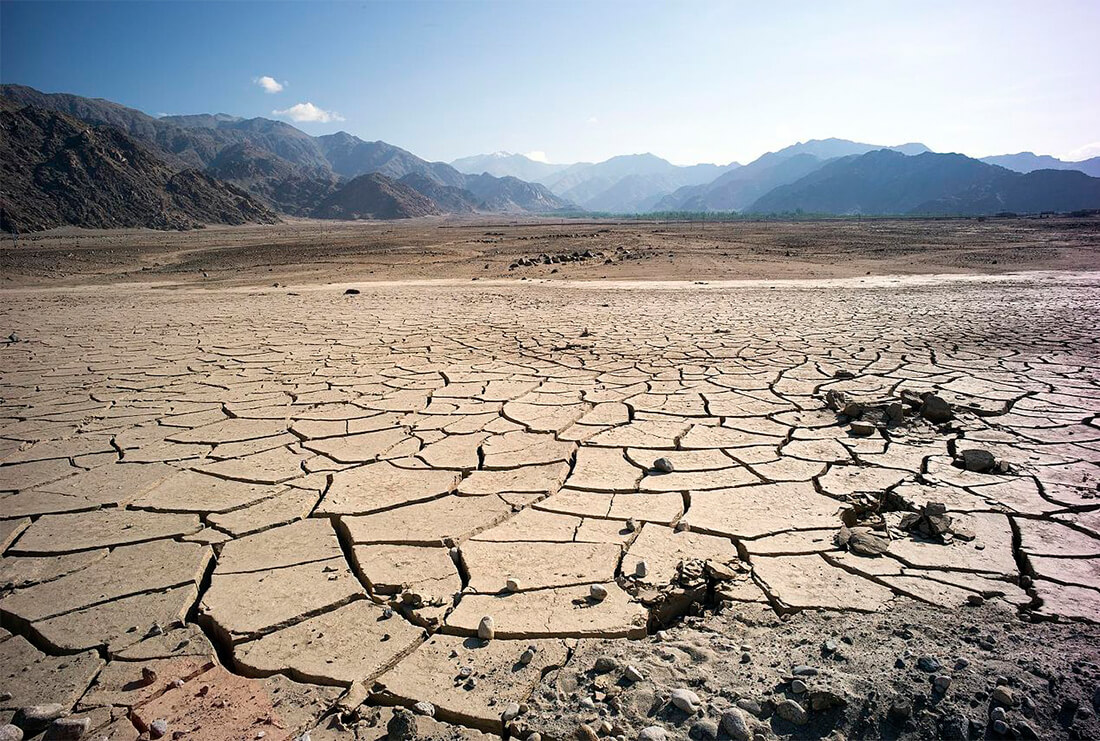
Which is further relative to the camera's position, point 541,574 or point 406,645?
point 541,574

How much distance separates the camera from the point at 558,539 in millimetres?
2365

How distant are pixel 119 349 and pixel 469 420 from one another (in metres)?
4.69

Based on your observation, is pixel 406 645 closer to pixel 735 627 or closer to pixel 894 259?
pixel 735 627

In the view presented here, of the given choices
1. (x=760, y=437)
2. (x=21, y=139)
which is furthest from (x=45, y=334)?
(x=21, y=139)

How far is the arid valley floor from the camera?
150cm

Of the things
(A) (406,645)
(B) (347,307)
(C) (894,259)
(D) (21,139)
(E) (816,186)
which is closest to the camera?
(A) (406,645)

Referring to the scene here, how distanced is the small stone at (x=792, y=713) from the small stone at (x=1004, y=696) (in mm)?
466

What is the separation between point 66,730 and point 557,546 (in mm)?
1539

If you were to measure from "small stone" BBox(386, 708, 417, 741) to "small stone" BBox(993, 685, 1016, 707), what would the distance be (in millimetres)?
1443

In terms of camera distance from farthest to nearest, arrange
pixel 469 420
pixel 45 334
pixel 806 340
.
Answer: pixel 45 334
pixel 806 340
pixel 469 420

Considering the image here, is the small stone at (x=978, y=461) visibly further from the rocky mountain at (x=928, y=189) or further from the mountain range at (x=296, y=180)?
the rocky mountain at (x=928, y=189)

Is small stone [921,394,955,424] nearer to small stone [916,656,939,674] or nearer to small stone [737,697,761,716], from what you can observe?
small stone [916,656,939,674]

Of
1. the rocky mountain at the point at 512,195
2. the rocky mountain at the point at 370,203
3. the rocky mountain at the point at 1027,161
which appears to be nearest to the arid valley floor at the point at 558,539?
the rocky mountain at the point at 370,203

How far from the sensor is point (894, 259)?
15562 millimetres
